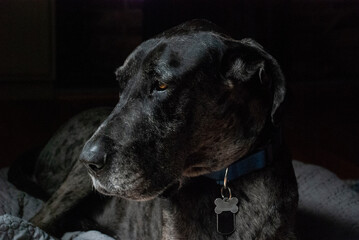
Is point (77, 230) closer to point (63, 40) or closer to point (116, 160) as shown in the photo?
point (116, 160)

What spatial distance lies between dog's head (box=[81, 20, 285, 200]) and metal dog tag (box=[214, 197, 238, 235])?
0.33 ft

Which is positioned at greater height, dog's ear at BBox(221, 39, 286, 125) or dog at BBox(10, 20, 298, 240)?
dog's ear at BBox(221, 39, 286, 125)

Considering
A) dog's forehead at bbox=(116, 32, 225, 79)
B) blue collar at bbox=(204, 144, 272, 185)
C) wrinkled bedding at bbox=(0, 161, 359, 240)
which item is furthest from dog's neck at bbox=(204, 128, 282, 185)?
wrinkled bedding at bbox=(0, 161, 359, 240)

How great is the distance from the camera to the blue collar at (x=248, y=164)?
1.70 m

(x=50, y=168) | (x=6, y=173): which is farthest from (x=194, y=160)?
(x=6, y=173)

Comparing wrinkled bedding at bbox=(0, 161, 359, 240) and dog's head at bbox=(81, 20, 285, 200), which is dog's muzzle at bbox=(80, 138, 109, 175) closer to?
dog's head at bbox=(81, 20, 285, 200)

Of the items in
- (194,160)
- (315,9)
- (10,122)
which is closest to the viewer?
(194,160)

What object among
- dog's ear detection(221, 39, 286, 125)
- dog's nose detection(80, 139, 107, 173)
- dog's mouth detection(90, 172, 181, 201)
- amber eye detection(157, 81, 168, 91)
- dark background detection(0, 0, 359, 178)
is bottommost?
dark background detection(0, 0, 359, 178)

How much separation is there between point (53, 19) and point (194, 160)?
379cm

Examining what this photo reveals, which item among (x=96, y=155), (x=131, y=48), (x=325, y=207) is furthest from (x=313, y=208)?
(x=131, y=48)

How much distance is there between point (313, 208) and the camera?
8.22 feet

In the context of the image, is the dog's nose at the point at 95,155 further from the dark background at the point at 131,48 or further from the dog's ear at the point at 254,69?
the dark background at the point at 131,48

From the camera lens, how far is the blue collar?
170cm

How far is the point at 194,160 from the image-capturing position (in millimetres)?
1671
